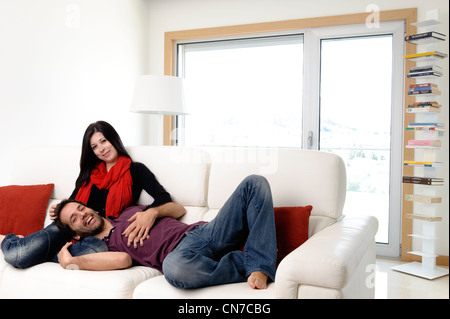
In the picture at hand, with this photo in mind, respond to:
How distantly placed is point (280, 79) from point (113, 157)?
2.08 meters

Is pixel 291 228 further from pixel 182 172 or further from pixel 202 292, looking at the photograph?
pixel 182 172

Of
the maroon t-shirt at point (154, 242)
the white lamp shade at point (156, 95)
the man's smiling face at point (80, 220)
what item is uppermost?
the white lamp shade at point (156, 95)

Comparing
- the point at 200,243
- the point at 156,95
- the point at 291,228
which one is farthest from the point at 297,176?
the point at 156,95

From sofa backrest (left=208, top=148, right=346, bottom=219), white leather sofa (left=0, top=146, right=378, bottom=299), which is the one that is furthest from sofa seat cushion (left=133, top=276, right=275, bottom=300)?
sofa backrest (left=208, top=148, right=346, bottom=219)

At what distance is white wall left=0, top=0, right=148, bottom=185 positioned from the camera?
112 inches

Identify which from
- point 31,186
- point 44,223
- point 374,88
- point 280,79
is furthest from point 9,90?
point 374,88

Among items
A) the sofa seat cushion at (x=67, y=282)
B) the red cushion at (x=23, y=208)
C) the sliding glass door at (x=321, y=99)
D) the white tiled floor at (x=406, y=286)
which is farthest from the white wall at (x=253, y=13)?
the sofa seat cushion at (x=67, y=282)

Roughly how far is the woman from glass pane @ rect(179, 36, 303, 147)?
1554mm

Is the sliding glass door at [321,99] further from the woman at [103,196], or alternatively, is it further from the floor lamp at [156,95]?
the woman at [103,196]

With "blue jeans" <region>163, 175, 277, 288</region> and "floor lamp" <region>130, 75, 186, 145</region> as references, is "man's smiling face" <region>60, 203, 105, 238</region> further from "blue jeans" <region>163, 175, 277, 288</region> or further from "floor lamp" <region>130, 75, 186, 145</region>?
"floor lamp" <region>130, 75, 186, 145</region>

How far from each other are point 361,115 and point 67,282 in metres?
2.79

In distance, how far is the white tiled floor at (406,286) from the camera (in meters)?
2.64

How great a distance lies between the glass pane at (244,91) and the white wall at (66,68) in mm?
554
